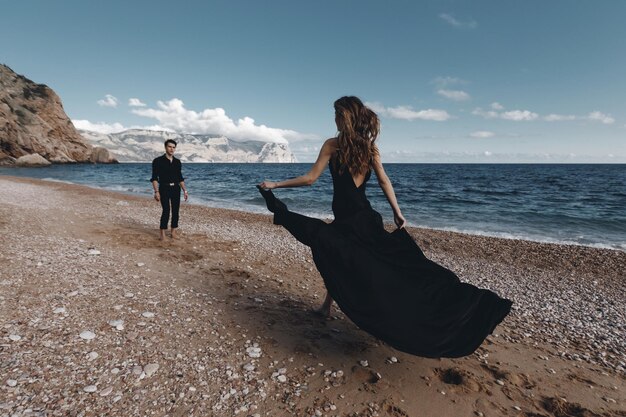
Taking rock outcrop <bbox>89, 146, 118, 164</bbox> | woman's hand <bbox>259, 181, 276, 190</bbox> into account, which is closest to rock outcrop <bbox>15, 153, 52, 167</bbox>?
rock outcrop <bbox>89, 146, 118, 164</bbox>

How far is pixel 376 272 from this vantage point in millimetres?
3947

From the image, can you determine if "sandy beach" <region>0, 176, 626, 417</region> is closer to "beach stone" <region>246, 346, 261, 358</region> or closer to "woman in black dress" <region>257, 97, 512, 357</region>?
"beach stone" <region>246, 346, 261, 358</region>

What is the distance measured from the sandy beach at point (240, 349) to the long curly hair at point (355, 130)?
2.74 m

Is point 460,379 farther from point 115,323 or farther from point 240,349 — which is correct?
point 115,323

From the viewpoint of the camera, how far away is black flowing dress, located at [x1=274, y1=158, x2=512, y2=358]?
12.2ft

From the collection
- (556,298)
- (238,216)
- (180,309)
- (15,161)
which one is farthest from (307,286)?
(15,161)

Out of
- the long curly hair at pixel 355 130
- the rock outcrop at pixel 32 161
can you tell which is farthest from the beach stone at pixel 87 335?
the rock outcrop at pixel 32 161

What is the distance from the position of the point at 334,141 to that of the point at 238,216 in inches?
606

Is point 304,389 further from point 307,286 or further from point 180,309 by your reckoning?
point 307,286

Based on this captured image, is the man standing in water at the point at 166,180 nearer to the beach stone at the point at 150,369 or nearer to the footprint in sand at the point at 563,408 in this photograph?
the beach stone at the point at 150,369

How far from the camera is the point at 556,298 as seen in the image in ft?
27.3

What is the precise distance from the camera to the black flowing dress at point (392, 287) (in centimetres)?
371

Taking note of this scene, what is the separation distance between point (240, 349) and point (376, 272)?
2.21 meters

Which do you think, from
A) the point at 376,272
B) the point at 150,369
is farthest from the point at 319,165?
the point at 150,369
